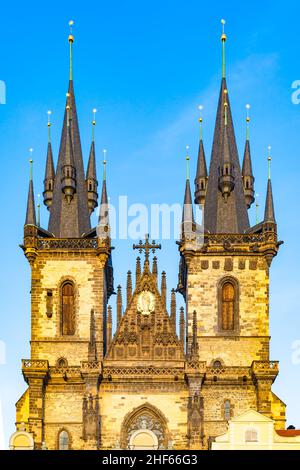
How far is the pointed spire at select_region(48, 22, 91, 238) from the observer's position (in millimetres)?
61281

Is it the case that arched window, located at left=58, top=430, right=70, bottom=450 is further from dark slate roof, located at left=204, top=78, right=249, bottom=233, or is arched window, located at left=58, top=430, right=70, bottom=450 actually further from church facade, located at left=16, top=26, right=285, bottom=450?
dark slate roof, located at left=204, top=78, right=249, bottom=233

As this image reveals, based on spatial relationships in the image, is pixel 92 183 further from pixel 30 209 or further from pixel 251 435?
pixel 251 435

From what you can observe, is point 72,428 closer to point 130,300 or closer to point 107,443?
point 107,443

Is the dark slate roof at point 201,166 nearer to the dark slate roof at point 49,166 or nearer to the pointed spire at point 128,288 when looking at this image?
the dark slate roof at point 49,166

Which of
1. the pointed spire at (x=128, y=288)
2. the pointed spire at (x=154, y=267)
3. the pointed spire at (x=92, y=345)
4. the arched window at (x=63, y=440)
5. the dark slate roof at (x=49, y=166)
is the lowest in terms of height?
the arched window at (x=63, y=440)

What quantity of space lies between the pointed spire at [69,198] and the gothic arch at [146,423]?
25.6 ft

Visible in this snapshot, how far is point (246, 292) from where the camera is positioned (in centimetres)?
5947

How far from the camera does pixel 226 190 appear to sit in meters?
61.4

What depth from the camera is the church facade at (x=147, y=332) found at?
57.3 metres

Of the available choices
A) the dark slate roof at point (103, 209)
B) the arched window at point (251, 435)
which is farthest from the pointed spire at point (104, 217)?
the arched window at point (251, 435)

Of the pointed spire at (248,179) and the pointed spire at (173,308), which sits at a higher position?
the pointed spire at (248,179)

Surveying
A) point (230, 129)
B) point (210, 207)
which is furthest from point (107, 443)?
point (230, 129)

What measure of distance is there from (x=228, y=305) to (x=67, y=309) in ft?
20.6

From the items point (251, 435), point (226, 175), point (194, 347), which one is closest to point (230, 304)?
point (194, 347)
